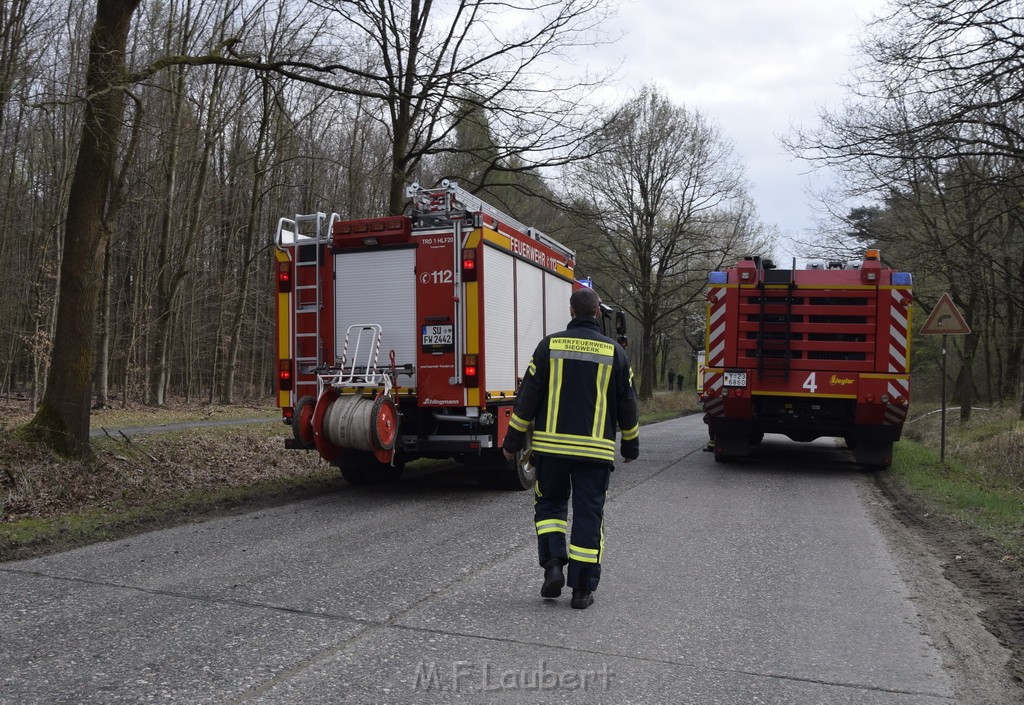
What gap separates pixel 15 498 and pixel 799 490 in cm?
882

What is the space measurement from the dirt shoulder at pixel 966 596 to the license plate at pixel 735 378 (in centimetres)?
353

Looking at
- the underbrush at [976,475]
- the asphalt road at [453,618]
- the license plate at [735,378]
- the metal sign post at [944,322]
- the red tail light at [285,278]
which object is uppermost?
the red tail light at [285,278]

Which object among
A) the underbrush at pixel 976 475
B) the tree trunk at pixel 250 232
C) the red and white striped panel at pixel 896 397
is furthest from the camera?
the tree trunk at pixel 250 232

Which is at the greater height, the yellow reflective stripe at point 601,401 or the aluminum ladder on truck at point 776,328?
the aluminum ladder on truck at point 776,328

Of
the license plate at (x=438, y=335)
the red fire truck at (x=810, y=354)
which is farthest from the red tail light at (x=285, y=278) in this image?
the red fire truck at (x=810, y=354)

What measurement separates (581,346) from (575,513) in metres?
1.01

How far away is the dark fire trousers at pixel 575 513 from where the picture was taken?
4.85 meters

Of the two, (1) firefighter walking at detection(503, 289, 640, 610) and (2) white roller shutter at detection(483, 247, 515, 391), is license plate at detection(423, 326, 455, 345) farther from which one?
(1) firefighter walking at detection(503, 289, 640, 610)

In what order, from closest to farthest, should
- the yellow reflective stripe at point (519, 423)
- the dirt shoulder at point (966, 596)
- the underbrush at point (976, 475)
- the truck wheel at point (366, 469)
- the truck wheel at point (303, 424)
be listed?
the dirt shoulder at point (966, 596), the yellow reflective stripe at point (519, 423), the underbrush at point (976, 475), the truck wheel at point (303, 424), the truck wheel at point (366, 469)

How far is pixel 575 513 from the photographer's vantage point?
16.1 ft

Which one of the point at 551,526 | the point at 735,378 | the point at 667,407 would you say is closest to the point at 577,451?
the point at 551,526

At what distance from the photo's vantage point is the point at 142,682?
359 cm

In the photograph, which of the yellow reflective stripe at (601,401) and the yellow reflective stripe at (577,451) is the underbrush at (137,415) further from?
the yellow reflective stripe at (601,401)

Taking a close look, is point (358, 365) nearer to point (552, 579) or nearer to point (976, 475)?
point (552, 579)
